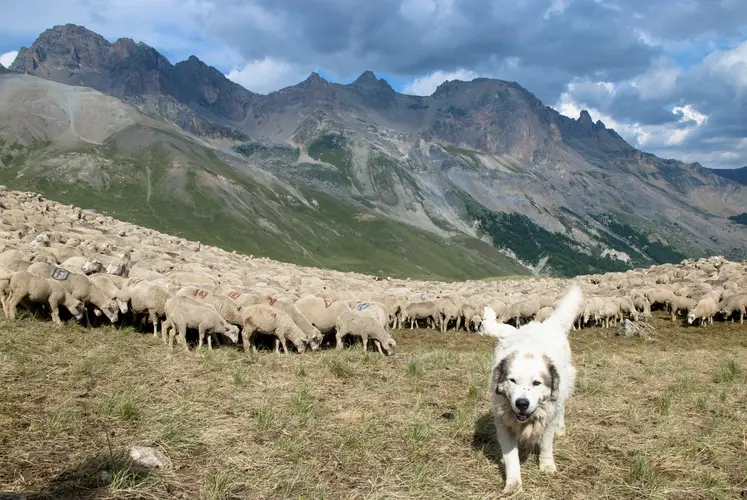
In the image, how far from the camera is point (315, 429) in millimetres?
8391

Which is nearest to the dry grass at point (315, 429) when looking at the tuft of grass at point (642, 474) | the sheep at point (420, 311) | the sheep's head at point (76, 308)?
the tuft of grass at point (642, 474)

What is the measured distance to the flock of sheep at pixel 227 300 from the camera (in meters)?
15.1

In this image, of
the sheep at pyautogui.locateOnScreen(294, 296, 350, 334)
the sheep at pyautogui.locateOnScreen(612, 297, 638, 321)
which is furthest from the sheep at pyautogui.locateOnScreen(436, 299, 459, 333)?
the sheep at pyautogui.locateOnScreen(612, 297, 638, 321)

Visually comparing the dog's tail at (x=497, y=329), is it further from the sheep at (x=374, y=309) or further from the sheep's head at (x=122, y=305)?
the sheep's head at (x=122, y=305)

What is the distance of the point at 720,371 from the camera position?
44.8 ft

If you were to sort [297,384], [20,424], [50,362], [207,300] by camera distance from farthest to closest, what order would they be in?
[207,300]
[297,384]
[50,362]
[20,424]

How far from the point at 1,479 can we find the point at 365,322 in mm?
12216

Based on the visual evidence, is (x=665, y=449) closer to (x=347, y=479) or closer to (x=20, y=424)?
(x=347, y=479)

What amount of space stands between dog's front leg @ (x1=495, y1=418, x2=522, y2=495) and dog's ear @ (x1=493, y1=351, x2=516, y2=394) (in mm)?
594

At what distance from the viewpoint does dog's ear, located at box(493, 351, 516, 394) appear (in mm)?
7100

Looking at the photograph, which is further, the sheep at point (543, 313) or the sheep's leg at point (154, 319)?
the sheep at point (543, 313)

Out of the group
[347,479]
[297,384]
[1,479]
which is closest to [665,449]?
[347,479]

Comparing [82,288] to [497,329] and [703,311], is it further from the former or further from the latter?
[703,311]

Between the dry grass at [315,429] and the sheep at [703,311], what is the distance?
15.2 metres
